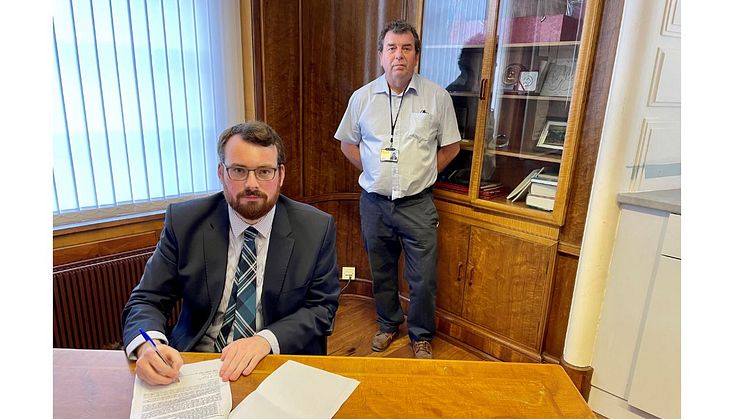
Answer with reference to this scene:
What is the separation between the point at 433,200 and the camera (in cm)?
250

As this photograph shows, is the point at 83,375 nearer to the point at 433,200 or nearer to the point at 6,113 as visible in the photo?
the point at 6,113

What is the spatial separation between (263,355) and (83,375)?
380 mm

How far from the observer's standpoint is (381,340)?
2.50 meters

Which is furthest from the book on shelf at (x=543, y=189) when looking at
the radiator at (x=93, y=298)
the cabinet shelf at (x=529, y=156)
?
the radiator at (x=93, y=298)

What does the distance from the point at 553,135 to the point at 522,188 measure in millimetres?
318

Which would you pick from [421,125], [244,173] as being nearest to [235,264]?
[244,173]

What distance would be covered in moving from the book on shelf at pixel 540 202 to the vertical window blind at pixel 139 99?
5.85 ft

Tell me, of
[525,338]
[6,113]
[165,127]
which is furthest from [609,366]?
[165,127]

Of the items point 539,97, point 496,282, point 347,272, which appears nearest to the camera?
point 539,97

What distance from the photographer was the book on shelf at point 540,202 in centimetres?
214

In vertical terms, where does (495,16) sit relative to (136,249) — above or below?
above

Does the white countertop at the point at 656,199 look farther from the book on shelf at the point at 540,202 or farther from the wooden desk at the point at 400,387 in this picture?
the wooden desk at the point at 400,387

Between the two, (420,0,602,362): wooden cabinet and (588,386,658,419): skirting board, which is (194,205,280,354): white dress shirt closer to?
(420,0,602,362): wooden cabinet

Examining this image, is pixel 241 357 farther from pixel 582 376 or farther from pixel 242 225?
pixel 582 376
